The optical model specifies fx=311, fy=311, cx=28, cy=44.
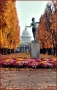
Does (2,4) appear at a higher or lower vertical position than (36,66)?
higher

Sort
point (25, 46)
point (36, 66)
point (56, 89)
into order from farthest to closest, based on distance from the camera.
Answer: point (25, 46) → point (36, 66) → point (56, 89)

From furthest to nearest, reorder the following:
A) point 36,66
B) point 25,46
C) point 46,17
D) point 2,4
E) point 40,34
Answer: point 25,46, point 40,34, point 46,17, point 2,4, point 36,66

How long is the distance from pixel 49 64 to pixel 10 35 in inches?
1457

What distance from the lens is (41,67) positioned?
64.3 ft

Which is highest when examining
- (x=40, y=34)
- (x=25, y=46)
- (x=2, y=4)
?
(x=2, y=4)

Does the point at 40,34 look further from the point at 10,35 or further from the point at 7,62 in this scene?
the point at 7,62

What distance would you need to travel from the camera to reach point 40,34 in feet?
247

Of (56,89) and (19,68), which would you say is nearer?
(56,89)

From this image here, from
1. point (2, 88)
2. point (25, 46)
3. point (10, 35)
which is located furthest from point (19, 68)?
point (25, 46)

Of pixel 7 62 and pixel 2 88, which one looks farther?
pixel 7 62

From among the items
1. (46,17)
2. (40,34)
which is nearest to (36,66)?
(46,17)

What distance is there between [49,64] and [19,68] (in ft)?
6.32

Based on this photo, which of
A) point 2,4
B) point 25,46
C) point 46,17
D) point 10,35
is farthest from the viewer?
point 25,46

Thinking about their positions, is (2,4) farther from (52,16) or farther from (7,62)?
(52,16)
